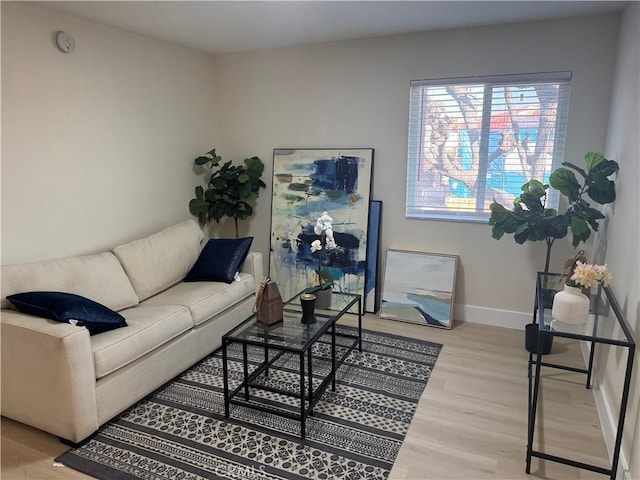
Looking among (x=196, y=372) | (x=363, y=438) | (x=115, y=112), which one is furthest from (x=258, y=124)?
(x=363, y=438)

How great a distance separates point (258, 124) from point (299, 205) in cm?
94

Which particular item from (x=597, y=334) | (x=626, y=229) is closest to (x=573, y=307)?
(x=597, y=334)

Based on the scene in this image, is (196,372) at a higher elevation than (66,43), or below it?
below

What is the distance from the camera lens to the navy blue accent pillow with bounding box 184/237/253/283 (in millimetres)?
3416

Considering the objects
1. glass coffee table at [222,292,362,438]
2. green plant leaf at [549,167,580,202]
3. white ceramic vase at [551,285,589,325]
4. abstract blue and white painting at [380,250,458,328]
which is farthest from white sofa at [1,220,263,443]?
green plant leaf at [549,167,580,202]

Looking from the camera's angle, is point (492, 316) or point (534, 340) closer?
point (534, 340)

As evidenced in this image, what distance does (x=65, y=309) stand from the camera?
2.24m

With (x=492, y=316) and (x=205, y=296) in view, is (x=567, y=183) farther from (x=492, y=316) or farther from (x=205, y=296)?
(x=205, y=296)

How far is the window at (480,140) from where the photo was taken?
328cm

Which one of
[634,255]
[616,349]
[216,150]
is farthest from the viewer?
[216,150]

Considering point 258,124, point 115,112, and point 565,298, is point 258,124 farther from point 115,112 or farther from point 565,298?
point 565,298

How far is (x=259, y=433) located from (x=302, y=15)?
2.76m

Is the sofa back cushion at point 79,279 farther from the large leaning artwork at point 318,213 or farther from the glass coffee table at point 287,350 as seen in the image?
the large leaning artwork at point 318,213

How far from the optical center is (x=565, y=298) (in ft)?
6.91
